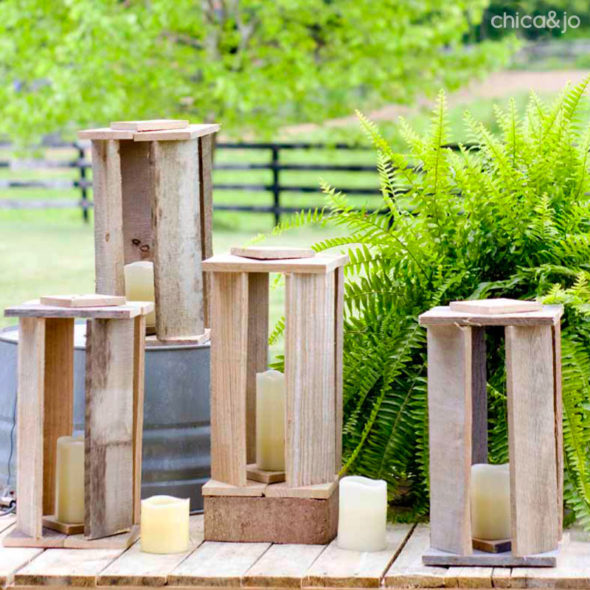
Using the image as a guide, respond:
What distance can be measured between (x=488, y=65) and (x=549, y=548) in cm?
809

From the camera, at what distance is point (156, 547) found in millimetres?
2229

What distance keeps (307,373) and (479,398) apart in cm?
37

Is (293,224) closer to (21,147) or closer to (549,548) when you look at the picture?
(549,548)

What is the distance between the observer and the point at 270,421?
93.5 inches

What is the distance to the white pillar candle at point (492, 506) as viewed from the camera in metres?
2.16

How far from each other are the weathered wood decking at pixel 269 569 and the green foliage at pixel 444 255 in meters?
0.26

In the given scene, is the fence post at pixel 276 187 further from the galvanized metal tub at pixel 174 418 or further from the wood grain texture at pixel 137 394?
the wood grain texture at pixel 137 394

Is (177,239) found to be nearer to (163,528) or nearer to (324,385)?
(324,385)

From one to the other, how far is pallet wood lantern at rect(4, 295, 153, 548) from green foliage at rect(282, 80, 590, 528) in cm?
47

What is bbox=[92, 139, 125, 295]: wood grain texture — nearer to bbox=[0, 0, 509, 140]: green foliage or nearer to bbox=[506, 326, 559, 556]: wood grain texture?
bbox=[506, 326, 559, 556]: wood grain texture

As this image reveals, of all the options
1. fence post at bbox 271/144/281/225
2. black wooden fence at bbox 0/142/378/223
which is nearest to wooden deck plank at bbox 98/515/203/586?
black wooden fence at bbox 0/142/378/223

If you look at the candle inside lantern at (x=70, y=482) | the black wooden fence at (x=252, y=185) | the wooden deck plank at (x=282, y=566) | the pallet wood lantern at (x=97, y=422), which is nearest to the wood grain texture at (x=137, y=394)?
the pallet wood lantern at (x=97, y=422)

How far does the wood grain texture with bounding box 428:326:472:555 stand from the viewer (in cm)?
207

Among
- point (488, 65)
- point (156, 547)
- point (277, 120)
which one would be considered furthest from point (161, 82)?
point (156, 547)
